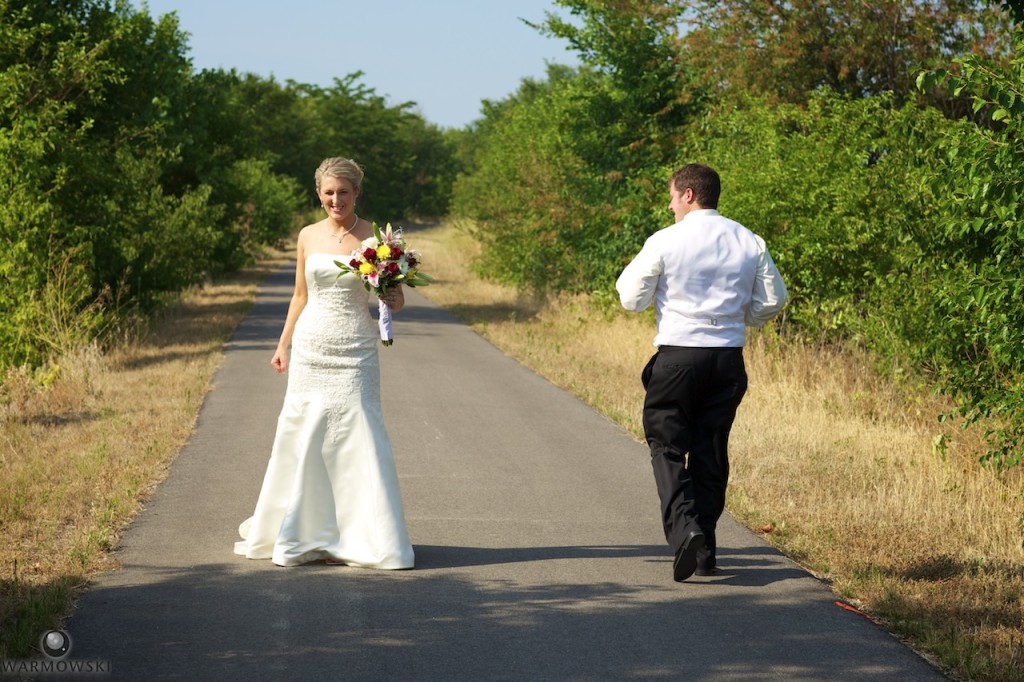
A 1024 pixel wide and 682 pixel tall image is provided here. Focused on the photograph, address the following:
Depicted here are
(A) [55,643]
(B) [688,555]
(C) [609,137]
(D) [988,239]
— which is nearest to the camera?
(A) [55,643]

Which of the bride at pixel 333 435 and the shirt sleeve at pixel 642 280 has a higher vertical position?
the shirt sleeve at pixel 642 280

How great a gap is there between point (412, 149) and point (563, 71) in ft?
118

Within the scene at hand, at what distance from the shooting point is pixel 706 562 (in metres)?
7.07

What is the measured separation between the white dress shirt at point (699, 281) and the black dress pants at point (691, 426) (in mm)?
91

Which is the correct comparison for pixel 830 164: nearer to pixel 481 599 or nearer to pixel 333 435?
pixel 333 435

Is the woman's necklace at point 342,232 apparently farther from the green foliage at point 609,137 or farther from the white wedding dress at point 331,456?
the green foliage at point 609,137

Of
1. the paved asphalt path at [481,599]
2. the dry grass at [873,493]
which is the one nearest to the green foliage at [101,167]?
the dry grass at [873,493]

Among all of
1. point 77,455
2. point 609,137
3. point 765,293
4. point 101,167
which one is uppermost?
point 609,137

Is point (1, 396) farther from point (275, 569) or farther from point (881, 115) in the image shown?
point (881, 115)

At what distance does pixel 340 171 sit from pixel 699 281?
2105 mm

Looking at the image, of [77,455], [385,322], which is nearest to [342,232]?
[385,322]

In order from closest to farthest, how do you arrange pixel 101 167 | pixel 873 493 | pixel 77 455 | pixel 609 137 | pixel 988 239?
A: pixel 873 493
pixel 77 455
pixel 988 239
pixel 101 167
pixel 609 137

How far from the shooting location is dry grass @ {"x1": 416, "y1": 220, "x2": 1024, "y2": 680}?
20.7 ft

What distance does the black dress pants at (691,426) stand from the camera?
6.95 meters
